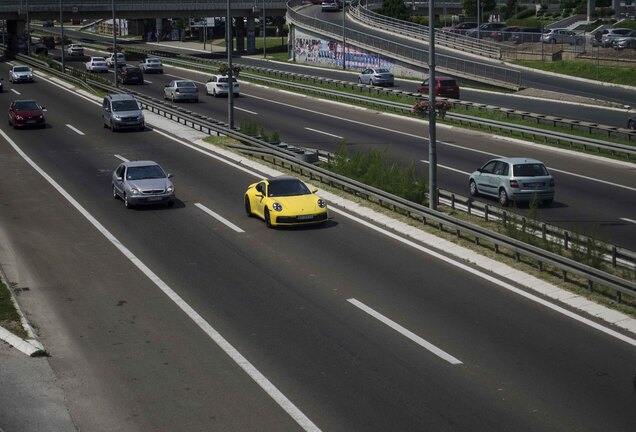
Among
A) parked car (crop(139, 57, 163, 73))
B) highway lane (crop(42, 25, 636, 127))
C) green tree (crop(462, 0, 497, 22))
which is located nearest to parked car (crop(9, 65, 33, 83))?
parked car (crop(139, 57, 163, 73))

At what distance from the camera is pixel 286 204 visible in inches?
1085

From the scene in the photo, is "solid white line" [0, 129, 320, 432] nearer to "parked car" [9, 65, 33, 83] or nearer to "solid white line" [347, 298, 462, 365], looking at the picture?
"solid white line" [347, 298, 462, 365]

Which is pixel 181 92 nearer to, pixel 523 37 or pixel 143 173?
pixel 143 173

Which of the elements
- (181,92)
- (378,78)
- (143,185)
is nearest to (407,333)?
(143,185)

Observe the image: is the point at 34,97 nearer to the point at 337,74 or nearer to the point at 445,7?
the point at 337,74

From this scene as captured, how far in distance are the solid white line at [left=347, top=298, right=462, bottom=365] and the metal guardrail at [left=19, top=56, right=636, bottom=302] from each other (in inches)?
175

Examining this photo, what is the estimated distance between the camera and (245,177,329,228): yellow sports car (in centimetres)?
2731

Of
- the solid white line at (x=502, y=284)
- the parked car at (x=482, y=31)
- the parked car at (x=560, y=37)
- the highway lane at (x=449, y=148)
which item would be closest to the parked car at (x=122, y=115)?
the highway lane at (x=449, y=148)

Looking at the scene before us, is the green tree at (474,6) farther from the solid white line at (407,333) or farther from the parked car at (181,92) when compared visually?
the solid white line at (407,333)

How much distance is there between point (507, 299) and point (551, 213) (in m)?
10.3

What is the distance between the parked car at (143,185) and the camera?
1196 inches

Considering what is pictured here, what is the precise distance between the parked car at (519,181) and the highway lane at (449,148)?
1.74ft

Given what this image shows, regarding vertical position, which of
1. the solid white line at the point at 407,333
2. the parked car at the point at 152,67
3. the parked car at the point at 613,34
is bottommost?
the solid white line at the point at 407,333

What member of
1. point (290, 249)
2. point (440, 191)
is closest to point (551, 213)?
point (440, 191)
